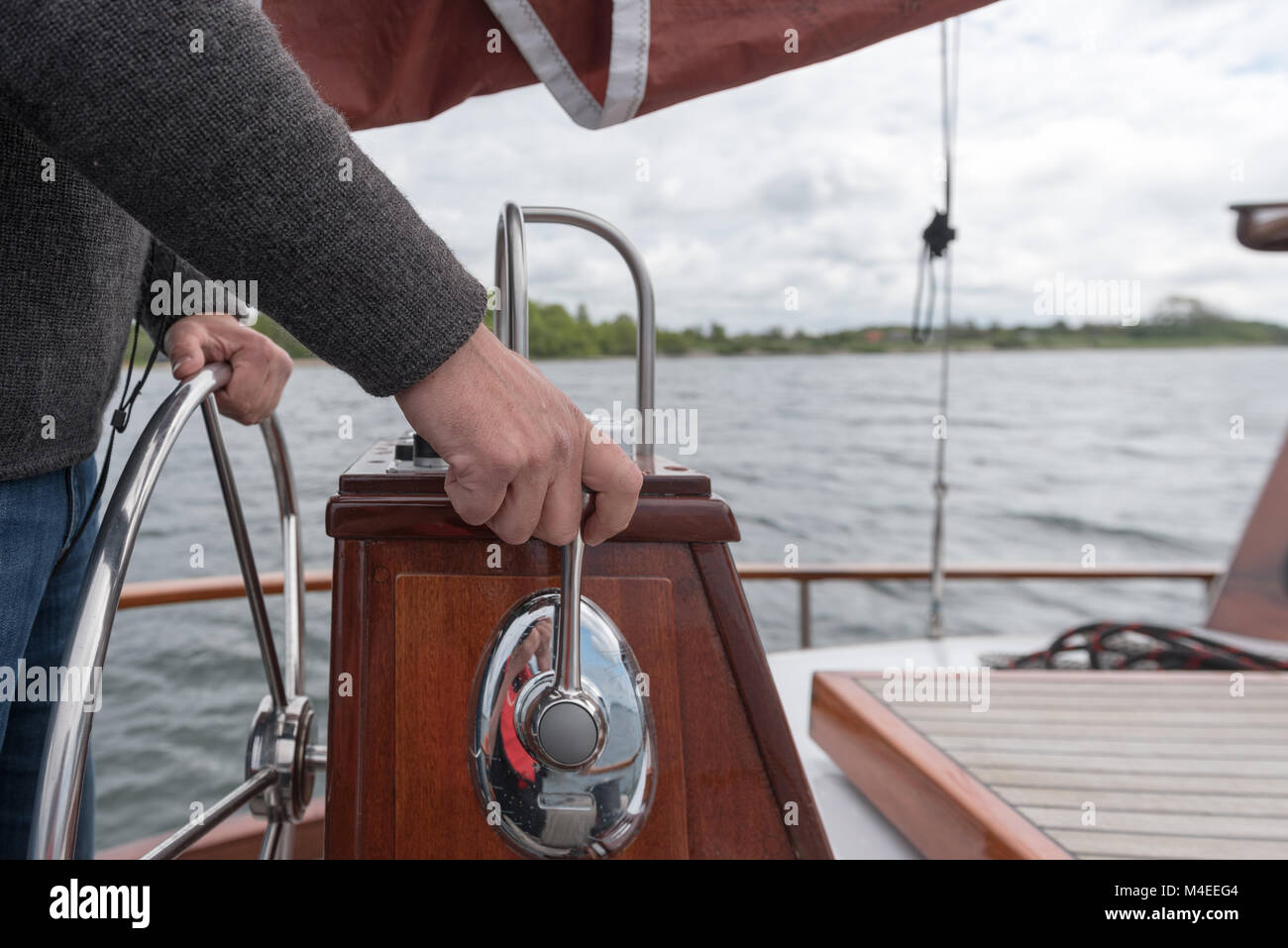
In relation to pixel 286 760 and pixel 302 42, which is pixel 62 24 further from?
pixel 286 760

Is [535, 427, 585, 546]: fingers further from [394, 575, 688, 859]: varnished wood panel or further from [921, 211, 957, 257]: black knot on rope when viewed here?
[921, 211, 957, 257]: black knot on rope

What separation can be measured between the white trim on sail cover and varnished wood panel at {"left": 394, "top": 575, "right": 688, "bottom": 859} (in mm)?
500

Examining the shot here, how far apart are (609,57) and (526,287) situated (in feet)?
0.85

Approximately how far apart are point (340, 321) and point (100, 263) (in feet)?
1.15

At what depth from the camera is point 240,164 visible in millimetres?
461

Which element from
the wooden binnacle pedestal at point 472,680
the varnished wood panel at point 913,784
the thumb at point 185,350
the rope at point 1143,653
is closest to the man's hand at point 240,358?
the thumb at point 185,350

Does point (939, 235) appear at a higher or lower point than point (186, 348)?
higher

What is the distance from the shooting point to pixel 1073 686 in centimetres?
158

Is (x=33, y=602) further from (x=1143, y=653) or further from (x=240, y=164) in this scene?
(x=1143, y=653)

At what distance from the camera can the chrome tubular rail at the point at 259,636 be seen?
548 mm

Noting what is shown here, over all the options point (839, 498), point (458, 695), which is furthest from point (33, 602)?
point (839, 498)

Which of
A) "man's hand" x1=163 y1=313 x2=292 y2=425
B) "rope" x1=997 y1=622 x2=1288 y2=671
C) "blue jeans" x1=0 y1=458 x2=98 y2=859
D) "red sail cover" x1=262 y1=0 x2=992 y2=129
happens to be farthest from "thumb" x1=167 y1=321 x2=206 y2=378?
"rope" x1=997 y1=622 x2=1288 y2=671

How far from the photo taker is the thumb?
0.85 m

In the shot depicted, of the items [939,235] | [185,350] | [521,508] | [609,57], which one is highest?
[939,235]
